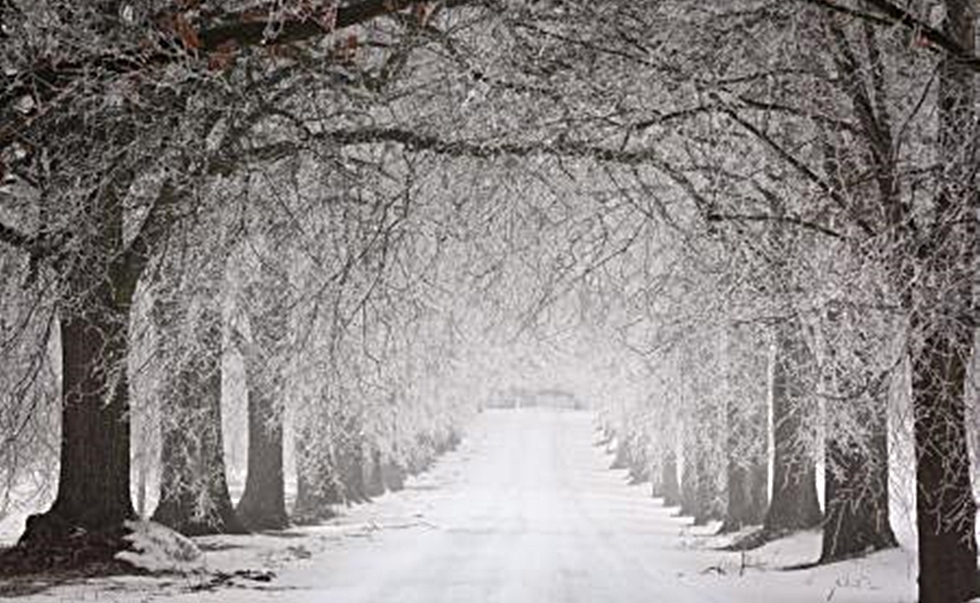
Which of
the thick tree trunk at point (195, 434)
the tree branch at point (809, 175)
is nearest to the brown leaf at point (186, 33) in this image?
the tree branch at point (809, 175)

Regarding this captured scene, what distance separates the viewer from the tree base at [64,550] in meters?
14.3

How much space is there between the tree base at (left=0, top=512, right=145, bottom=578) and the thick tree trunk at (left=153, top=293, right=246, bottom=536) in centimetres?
164

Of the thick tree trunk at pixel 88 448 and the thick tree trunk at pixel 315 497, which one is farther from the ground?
the thick tree trunk at pixel 88 448

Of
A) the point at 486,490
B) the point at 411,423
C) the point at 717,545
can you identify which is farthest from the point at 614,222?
the point at 486,490

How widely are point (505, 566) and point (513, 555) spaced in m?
2.02

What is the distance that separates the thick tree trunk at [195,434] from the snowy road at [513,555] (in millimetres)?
2006

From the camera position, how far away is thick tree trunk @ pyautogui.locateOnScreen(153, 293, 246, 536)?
1460 cm

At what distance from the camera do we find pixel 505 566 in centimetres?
1767

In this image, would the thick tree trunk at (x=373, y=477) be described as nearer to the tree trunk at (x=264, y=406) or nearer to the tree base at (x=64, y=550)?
the tree trunk at (x=264, y=406)

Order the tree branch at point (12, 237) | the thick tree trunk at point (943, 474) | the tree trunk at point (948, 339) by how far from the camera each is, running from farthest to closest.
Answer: the tree branch at point (12, 237)
the thick tree trunk at point (943, 474)
the tree trunk at point (948, 339)

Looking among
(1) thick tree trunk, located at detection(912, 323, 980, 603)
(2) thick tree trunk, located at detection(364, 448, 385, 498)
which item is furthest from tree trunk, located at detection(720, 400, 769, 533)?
(2) thick tree trunk, located at detection(364, 448, 385, 498)

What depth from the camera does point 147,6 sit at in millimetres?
8992

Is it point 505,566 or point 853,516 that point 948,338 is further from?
point 505,566

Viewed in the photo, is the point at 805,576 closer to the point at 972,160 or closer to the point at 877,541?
the point at 877,541
